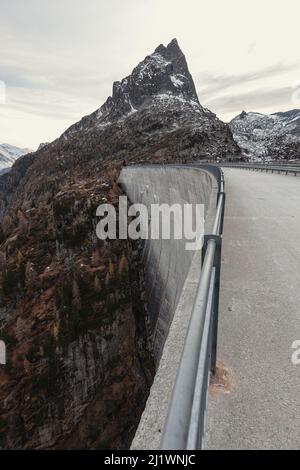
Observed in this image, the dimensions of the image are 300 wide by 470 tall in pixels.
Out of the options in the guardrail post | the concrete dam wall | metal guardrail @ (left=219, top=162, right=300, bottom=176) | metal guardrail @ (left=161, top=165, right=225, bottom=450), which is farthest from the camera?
metal guardrail @ (left=219, top=162, right=300, bottom=176)

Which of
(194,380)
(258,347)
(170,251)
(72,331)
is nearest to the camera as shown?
→ (194,380)

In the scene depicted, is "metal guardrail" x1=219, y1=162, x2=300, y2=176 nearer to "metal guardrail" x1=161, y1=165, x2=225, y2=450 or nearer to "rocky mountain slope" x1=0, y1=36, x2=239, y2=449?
"rocky mountain slope" x1=0, y1=36, x2=239, y2=449

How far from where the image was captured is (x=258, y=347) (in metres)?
3.75

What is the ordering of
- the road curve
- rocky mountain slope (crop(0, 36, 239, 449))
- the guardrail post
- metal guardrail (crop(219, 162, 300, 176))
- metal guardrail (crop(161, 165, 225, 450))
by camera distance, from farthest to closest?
1. rocky mountain slope (crop(0, 36, 239, 449))
2. metal guardrail (crop(219, 162, 300, 176))
3. the guardrail post
4. the road curve
5. metal guardrail (crop(161, 165, 225, 450))

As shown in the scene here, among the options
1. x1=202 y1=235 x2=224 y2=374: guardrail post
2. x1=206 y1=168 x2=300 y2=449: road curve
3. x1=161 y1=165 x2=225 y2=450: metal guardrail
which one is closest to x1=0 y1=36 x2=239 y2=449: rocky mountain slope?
x1=206 y1=168 x2=300 y2=449: road curve

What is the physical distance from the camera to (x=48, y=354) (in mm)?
45688

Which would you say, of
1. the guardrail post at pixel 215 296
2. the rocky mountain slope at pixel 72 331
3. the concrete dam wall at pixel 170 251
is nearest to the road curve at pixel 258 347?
the guardrail post at pixel 215 296

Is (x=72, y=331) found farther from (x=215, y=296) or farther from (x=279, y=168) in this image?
(x=215, y=296)

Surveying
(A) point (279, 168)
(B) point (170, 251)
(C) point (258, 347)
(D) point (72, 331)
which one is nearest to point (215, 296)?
(C) point (258, 347)

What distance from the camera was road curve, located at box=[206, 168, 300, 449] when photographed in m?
2.63

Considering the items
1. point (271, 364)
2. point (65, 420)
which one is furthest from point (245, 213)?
point (65, 420)

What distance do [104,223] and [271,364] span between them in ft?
205

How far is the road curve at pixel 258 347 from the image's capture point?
2.63m
